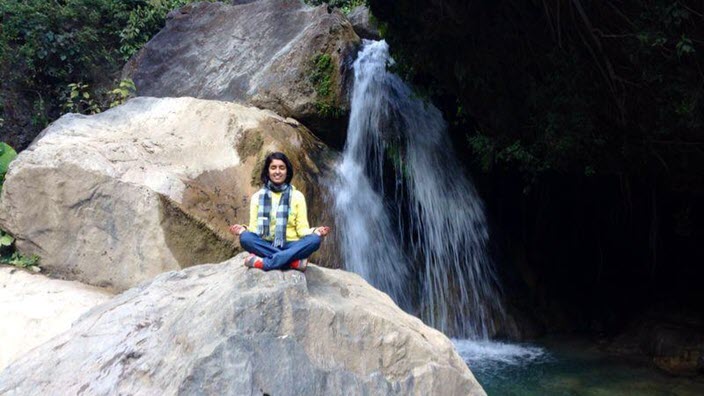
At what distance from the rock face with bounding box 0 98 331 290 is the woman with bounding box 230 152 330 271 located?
2.75 meters

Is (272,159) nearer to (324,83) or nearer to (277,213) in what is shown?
(277,213)

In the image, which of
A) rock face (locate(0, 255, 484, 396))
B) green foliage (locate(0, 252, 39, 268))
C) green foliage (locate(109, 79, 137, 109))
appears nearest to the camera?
rock face (locate(0, 255, 484, 396))

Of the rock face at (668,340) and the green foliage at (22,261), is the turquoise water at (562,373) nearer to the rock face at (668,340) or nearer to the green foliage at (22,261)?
the rock face at (668,340)

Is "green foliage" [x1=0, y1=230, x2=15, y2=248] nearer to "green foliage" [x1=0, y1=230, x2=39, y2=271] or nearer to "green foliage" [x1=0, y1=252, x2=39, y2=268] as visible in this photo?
"green foliage" [x1=0, y1=230, x2=39, y2=271]

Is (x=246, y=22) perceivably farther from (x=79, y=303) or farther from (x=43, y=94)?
(x=79, y=303)

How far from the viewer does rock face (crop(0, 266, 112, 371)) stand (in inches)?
225

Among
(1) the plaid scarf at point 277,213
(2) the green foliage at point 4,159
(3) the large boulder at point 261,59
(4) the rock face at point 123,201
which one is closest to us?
(1) the plaid scarf at point 277,213

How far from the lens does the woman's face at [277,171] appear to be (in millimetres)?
4154

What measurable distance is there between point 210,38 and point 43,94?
3.61m

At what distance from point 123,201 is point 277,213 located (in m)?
3.21

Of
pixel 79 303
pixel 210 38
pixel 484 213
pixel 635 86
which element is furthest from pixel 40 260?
pixel 635 86

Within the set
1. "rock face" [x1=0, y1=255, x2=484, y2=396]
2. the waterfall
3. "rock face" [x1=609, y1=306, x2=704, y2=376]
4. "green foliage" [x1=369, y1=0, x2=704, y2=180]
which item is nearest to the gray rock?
the waterfall

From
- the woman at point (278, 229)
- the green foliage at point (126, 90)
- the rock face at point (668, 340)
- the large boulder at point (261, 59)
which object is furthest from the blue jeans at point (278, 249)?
the green foliage at point (126, 90)

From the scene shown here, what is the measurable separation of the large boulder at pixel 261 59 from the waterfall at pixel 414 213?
403 millimetres
